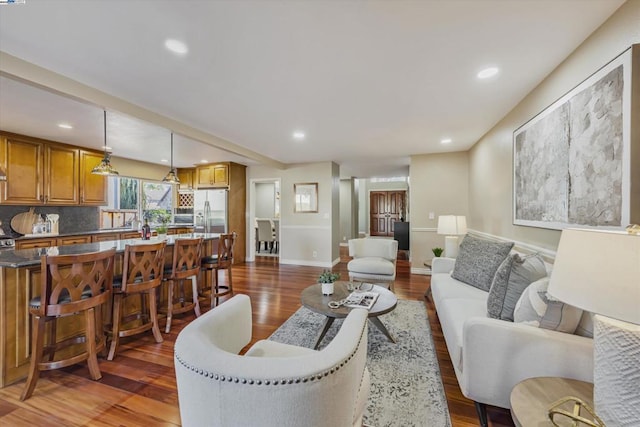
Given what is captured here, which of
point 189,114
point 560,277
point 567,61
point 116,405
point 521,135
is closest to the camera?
point 560,277

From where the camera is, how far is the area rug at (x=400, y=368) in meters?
1.61

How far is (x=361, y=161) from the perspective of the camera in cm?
607

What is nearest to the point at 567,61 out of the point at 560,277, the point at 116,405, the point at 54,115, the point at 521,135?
the point at 521,135

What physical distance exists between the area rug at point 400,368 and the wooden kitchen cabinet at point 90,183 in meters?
4.28

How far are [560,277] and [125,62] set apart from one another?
2.88 meters

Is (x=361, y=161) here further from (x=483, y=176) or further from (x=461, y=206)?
(x=483, y=176)

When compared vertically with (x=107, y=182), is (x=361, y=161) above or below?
above

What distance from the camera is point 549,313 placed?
1.42 meters

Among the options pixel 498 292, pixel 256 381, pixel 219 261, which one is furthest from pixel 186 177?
pixel 256 381

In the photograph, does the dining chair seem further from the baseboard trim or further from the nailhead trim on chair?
the nailhead trim on chair

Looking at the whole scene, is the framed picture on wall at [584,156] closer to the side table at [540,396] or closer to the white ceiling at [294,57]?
the white ceiling at [294,57]

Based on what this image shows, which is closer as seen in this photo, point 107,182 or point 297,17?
point 297,17

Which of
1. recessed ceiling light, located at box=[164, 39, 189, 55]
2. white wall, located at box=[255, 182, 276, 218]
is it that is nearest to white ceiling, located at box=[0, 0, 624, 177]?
recessed ceiling light, located at box=[164, 39, 189, 55]

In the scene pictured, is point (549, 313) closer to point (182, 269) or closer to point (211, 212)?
point (182, 269)
